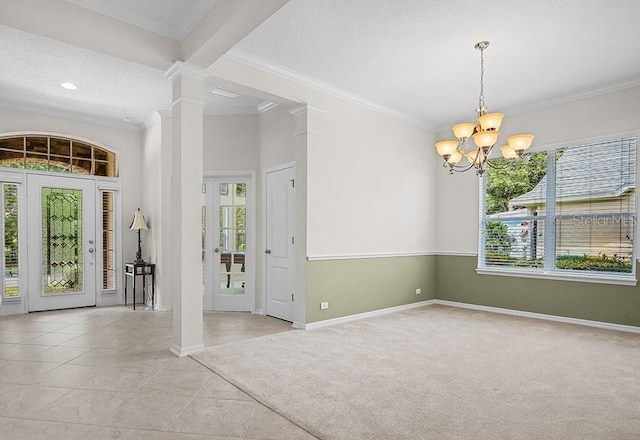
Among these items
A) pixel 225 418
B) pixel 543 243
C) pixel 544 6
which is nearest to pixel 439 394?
pixel 225 418

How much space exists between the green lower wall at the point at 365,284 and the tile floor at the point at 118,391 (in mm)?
685

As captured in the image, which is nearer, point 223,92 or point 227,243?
point 223,92

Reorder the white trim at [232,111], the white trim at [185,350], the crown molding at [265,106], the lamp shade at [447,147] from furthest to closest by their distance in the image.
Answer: the white trim at [232,111], the crown molding at [265,106], the lamp shade at [447,147], the white trim at [185,350]

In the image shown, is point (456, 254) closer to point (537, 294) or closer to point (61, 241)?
point (537, 294)

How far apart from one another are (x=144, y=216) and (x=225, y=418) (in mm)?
4775

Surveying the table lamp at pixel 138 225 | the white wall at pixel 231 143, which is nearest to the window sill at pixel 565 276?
the white wall at pixel 231 143

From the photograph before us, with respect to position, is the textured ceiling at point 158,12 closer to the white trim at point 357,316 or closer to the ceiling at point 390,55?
the ceiling at point 390,55

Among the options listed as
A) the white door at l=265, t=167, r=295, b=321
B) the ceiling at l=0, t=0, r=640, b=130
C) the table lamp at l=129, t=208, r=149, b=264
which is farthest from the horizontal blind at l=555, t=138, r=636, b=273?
the table lamp at l=129, t=208, r=149, b=264

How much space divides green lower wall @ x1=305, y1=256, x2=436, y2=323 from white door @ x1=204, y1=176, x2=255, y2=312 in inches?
54.9

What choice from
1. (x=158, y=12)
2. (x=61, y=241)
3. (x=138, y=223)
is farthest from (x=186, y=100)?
(x=61, y=241)

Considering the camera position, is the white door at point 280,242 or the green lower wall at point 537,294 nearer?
the green lower wall at point 537,294

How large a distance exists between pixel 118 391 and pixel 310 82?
12.0ft

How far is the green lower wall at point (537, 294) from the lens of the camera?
463 cm

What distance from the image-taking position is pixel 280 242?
5242 mm
